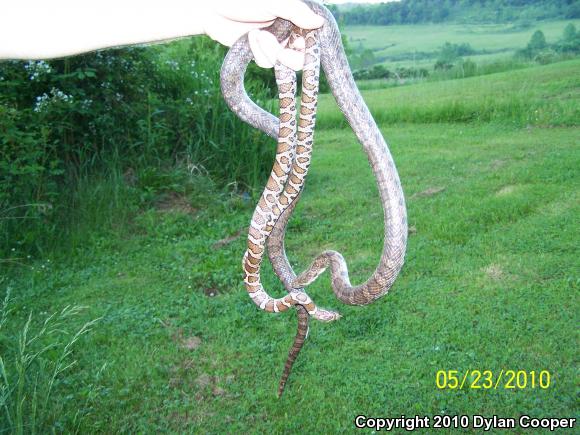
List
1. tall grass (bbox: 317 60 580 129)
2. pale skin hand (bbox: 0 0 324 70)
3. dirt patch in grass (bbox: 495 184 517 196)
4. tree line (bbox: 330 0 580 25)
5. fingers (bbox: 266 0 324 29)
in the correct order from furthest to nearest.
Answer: tree line (bbox: 330 0 580 25)
tall grass (bbox: 317 60 580 129)
dirt patch in grass (bbox: 495 184 517 196)
pale skin hand (bbox: 0 0 324 70)
fingers (bbox: 266 0 324 29)

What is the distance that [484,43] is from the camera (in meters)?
19.6

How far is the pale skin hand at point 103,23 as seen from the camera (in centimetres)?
286

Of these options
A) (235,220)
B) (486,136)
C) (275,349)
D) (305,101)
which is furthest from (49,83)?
(486,136)

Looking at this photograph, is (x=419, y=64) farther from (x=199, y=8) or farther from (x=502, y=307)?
(x=199, y=8)

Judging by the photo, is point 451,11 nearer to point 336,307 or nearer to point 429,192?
point 429,192

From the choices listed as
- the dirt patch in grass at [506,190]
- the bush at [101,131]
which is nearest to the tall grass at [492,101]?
the dirt patch in grass at [506,190]

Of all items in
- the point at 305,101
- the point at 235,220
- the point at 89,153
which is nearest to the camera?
the point at 305,101

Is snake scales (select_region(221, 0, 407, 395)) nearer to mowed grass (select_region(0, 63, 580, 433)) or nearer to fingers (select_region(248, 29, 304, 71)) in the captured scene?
fingers (select_region(248, 29, 304, 71))

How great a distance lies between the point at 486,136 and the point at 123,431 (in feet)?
28.6

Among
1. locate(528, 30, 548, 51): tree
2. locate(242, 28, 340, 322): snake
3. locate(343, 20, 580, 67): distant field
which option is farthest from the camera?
locate(343, 20, 580, 67): distant field

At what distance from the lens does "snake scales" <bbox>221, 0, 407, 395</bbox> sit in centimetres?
258

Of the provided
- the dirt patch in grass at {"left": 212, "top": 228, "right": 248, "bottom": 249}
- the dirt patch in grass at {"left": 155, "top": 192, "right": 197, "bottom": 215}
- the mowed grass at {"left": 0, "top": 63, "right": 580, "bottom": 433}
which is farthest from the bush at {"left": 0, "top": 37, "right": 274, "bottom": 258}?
the dirt patch in grass at {"left": 212, "top": 228, "right": 248, "bottom": 249}

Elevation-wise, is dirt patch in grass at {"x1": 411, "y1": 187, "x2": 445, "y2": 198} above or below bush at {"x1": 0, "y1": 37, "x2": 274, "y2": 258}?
below

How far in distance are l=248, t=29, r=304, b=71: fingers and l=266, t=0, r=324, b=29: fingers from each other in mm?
227
